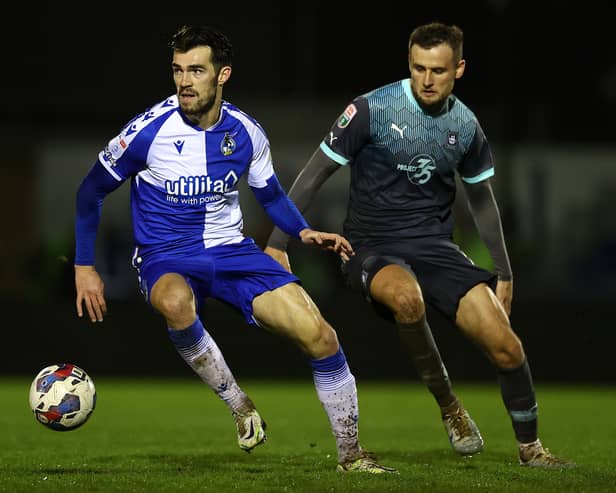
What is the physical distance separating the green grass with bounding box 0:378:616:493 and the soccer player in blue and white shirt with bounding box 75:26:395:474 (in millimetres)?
536

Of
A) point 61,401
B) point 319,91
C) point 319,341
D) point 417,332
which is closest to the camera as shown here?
point 319,341

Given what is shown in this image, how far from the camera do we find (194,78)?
20.5ft

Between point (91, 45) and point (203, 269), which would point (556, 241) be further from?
point (203, 269)

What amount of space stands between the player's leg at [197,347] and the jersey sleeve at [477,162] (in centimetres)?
164

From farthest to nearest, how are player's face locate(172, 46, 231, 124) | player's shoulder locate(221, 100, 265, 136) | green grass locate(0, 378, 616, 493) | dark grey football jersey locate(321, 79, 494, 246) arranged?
1. dark grey football jersey locate(321, 79, 494, 246)
2. player's shoulder locate(221, 100, 265, 136)
3. player's face locate(172, 46, 231, 124)
4. green grass locate(0, 378, 616, 493)

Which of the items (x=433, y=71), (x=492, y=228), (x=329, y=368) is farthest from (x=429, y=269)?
(x=433, y=71)

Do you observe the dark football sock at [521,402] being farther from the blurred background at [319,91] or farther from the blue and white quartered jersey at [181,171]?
the blurred background at [319,91]

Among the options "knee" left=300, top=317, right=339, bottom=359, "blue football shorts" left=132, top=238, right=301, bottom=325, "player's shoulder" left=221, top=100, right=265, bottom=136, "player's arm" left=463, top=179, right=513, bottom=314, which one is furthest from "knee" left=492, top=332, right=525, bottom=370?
"player's shoulder" left=221, top=100, right=265, bottom=136

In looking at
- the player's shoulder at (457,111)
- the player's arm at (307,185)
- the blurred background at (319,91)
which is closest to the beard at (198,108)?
the player's arm at (307,185)

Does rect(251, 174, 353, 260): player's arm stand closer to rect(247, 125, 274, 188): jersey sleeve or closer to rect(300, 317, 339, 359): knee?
rect(247, 125, 274, 188): jersey sleeve

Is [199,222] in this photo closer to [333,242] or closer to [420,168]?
[333,242]

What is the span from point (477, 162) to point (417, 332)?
0.98 metres

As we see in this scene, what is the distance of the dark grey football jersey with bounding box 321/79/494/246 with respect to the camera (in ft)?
21.5

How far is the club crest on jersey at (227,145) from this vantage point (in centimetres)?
638
